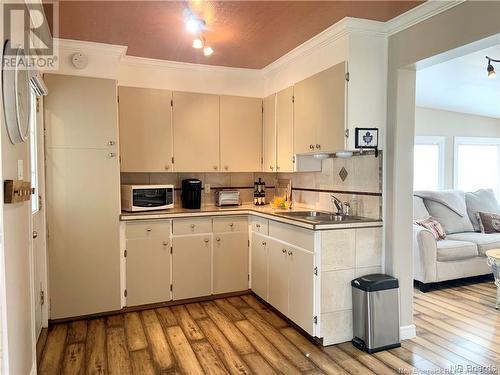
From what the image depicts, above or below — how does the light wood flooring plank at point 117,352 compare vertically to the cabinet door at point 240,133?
below

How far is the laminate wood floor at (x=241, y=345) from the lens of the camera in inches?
100.0

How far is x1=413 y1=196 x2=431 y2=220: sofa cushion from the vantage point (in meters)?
4.51

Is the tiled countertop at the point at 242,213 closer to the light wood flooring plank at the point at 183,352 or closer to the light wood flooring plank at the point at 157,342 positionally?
the light wood flooring plank at the point at 157,342

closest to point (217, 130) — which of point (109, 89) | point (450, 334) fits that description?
point (109, 89)

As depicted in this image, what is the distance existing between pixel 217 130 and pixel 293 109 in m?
0.93

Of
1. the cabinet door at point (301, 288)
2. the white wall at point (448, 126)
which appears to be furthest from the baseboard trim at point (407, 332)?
the white wall at point (448, 126)

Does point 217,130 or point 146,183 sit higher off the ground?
point 217,130

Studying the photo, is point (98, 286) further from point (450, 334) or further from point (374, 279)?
point (450, 334)

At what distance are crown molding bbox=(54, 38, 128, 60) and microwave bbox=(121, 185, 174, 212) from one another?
1.26 metres

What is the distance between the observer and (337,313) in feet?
9.37

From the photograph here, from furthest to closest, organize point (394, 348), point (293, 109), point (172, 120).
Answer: point (172, 120) → point (293, 109) → point (394, 348)

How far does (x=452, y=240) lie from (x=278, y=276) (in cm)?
233

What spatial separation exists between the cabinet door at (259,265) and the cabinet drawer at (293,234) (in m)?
0.23

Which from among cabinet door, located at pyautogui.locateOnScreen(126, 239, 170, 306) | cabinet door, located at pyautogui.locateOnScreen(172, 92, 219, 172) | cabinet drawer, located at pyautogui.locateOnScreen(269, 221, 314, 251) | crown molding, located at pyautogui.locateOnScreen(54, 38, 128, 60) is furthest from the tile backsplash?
crown molding, located at pyautogui.locateOnScreen(54, 38, 128, 60)
